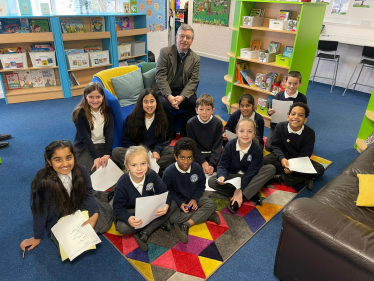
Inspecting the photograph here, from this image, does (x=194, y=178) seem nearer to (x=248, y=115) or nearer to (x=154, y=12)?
(x=248, y=115)

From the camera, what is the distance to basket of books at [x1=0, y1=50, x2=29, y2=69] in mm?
4066

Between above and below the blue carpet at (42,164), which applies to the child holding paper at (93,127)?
above

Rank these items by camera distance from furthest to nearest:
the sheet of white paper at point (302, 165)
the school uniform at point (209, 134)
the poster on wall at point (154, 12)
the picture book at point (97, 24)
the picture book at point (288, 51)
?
the poster on wall at point (154, 12) → the picture book at point (97, 24) → the picture book at point (288, 51) → the school uniform at point (209, 134) → the sheet of white paper at point (302, 165)

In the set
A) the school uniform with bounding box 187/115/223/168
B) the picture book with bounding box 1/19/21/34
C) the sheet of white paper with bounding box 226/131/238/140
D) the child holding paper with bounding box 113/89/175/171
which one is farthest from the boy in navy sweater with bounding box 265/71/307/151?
the picture book with bounding box 1/19/21/34

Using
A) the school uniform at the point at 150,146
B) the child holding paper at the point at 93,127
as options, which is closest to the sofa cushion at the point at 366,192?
the school uniform at the point at 150,146

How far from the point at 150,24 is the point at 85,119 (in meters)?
3.91

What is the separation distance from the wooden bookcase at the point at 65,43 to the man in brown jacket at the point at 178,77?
181 cm

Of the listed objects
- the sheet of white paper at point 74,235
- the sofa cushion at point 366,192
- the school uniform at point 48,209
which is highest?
the sofa cushion at point 366,192

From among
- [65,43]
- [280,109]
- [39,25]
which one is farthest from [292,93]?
[39,25]

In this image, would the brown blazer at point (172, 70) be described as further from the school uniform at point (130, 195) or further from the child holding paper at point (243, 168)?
the school uniform at point (130, 195)

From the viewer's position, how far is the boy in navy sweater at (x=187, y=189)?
2.13 m

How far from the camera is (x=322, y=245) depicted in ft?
4.78

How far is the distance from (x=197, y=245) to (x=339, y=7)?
19.4 ft

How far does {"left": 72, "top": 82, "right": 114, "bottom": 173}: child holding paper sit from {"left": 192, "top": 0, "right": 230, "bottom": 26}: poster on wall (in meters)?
5.83
